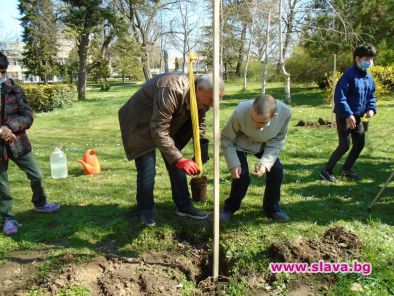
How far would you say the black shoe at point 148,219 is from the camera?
3912 millimetres

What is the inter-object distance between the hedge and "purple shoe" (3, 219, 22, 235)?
1464 centimetres

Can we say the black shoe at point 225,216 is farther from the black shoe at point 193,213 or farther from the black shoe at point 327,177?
the black shoe at point 327,177

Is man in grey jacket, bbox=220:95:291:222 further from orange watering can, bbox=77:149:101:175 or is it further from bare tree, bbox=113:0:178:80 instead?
bare tree, bbox=113:0:178:80

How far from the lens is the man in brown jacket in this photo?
321 cm

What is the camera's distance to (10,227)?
3.95m

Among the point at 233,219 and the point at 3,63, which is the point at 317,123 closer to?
the point at 233,219

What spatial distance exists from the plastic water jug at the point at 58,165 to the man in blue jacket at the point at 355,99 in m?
4.25

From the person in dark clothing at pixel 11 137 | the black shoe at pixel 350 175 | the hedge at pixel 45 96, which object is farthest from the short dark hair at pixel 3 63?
the hedge at pixel 45 96

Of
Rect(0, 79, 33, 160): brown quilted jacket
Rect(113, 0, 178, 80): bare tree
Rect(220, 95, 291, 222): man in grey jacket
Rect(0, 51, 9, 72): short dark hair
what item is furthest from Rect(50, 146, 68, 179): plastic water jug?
Rect(113, 0, 178, 80): bare tree

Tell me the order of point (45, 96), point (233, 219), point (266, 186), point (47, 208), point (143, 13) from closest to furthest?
1. point (266, 186)
2. point (233, 219)
3. point (47, 208)
4. point (45, 96)
5. point (143, 13)

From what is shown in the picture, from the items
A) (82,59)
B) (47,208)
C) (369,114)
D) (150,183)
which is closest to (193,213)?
(150,183)

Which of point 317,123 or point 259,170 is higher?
point 259,170

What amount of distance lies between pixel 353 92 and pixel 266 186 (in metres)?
2.14

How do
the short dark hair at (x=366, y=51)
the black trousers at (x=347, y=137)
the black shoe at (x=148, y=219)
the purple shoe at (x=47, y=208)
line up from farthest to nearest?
the black trousers at (x=347, y=137), the short dark hair at (x=366, y=51), the purple shoe at (x=47, y=208), the black shoe at (x=148, y=219)
